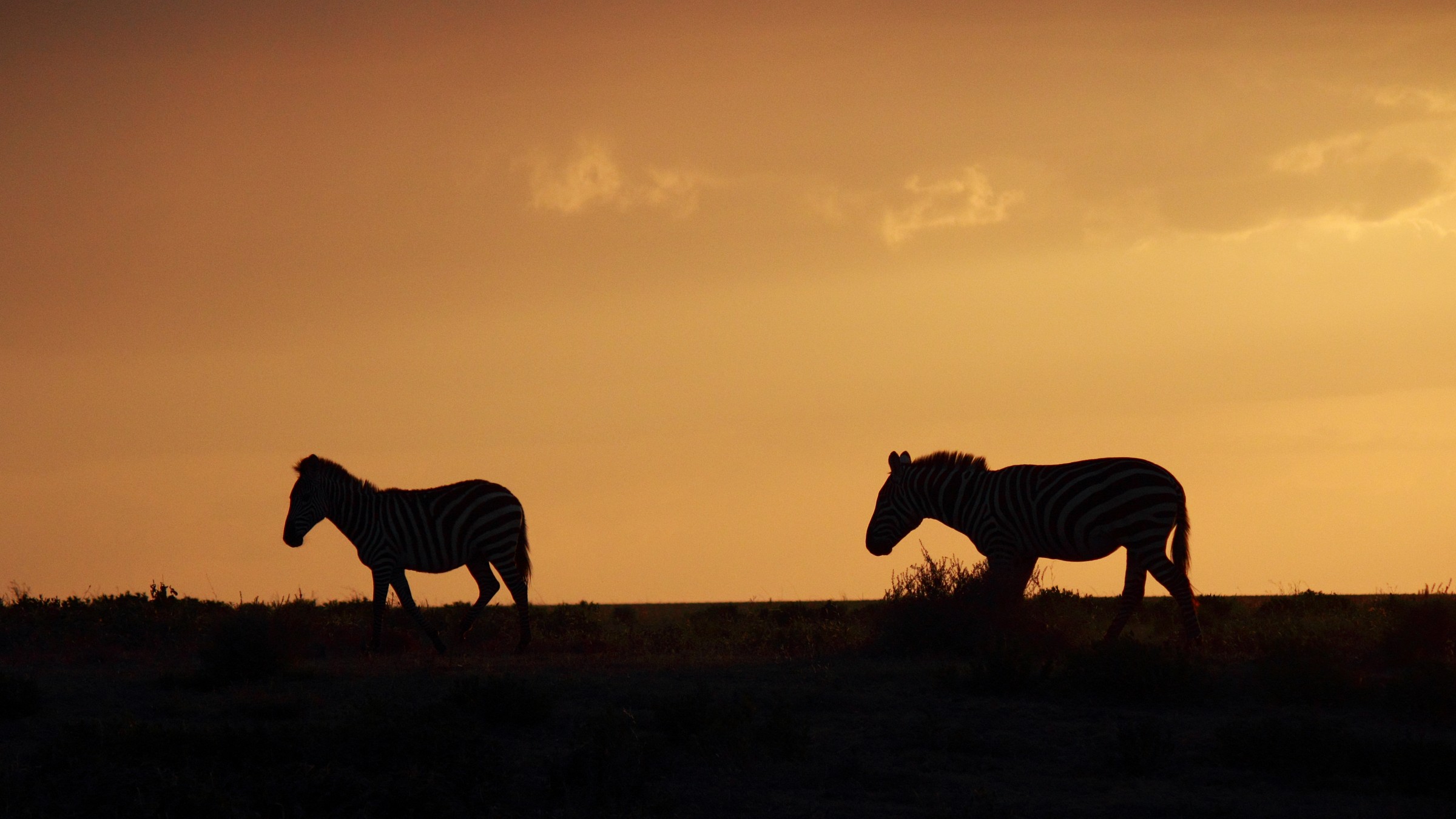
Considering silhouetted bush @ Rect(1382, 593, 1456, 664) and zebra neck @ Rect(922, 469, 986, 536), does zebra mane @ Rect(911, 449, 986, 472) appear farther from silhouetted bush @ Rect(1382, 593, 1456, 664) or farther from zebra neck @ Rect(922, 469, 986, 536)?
silhouetted bush @ Rect(1382, 593, 1456, 664)

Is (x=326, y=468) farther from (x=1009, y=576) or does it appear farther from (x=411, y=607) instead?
(x=1009, y=576)

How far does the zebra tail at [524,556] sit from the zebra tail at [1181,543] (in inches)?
375

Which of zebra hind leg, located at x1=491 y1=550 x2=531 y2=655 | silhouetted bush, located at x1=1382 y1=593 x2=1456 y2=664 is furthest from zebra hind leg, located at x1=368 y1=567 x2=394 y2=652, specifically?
silhouetted bush, located at x1=1382 y1=593 x2=1456 y2=664

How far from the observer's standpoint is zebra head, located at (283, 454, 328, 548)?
64.1 feet

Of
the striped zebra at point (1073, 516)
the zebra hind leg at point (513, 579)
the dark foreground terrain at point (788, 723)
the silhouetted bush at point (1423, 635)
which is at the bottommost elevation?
the dark foreground terrain at point (788, 723)

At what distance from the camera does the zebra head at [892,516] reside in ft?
62.5

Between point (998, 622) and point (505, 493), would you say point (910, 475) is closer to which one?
point (998, 622)

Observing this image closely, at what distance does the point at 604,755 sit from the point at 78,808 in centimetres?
389

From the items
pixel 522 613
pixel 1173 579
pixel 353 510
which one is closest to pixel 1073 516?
pixel 1173 579

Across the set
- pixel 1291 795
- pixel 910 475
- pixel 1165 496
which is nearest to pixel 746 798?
pixel 1291 795

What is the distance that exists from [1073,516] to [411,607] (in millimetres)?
9413

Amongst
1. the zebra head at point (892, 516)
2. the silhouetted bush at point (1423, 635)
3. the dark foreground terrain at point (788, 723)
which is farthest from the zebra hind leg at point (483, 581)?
the silhouetted bush at point (1423, 635)

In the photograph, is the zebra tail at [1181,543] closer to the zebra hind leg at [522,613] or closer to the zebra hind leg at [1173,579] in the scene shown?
the zebra hind leg at [1173,579]

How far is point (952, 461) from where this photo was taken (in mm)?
18875
